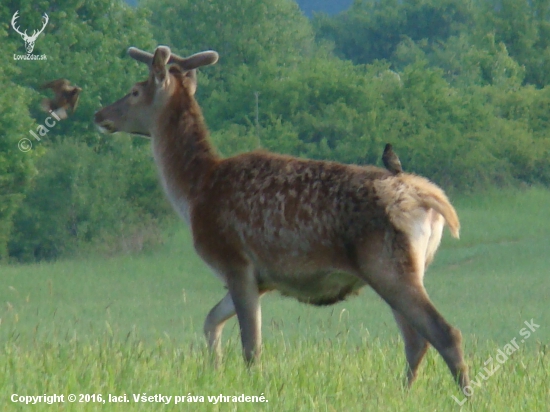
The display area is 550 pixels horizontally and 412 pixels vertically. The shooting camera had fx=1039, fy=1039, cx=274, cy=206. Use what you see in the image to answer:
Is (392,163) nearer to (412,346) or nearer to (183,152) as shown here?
(412,346)

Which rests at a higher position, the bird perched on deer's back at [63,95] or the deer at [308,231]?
the deer at [308,231]

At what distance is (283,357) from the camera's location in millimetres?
6895

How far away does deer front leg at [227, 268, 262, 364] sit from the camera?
628cm

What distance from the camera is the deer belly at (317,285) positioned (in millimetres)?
5988

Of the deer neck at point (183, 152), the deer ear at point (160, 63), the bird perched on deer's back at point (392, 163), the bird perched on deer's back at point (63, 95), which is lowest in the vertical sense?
the bird perched on deer's back at point (63, 95)

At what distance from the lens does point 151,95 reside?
7.46m

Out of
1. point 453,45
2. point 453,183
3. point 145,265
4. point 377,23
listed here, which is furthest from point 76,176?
point 377,23

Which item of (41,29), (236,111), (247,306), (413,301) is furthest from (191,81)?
(236,111)

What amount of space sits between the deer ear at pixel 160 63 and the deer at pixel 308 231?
0.5 inches

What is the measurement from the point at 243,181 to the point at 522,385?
6.78ft

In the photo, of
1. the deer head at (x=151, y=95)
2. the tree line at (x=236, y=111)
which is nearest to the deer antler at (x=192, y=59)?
the deer head at (x=151, y=95)

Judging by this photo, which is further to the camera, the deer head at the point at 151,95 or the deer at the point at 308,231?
the deer head at the point at 151,95

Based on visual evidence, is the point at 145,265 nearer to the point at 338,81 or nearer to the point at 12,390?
the point at 338,81

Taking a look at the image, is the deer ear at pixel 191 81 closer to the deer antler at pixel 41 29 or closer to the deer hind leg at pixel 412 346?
the deer hind leg at pixel 412 346
